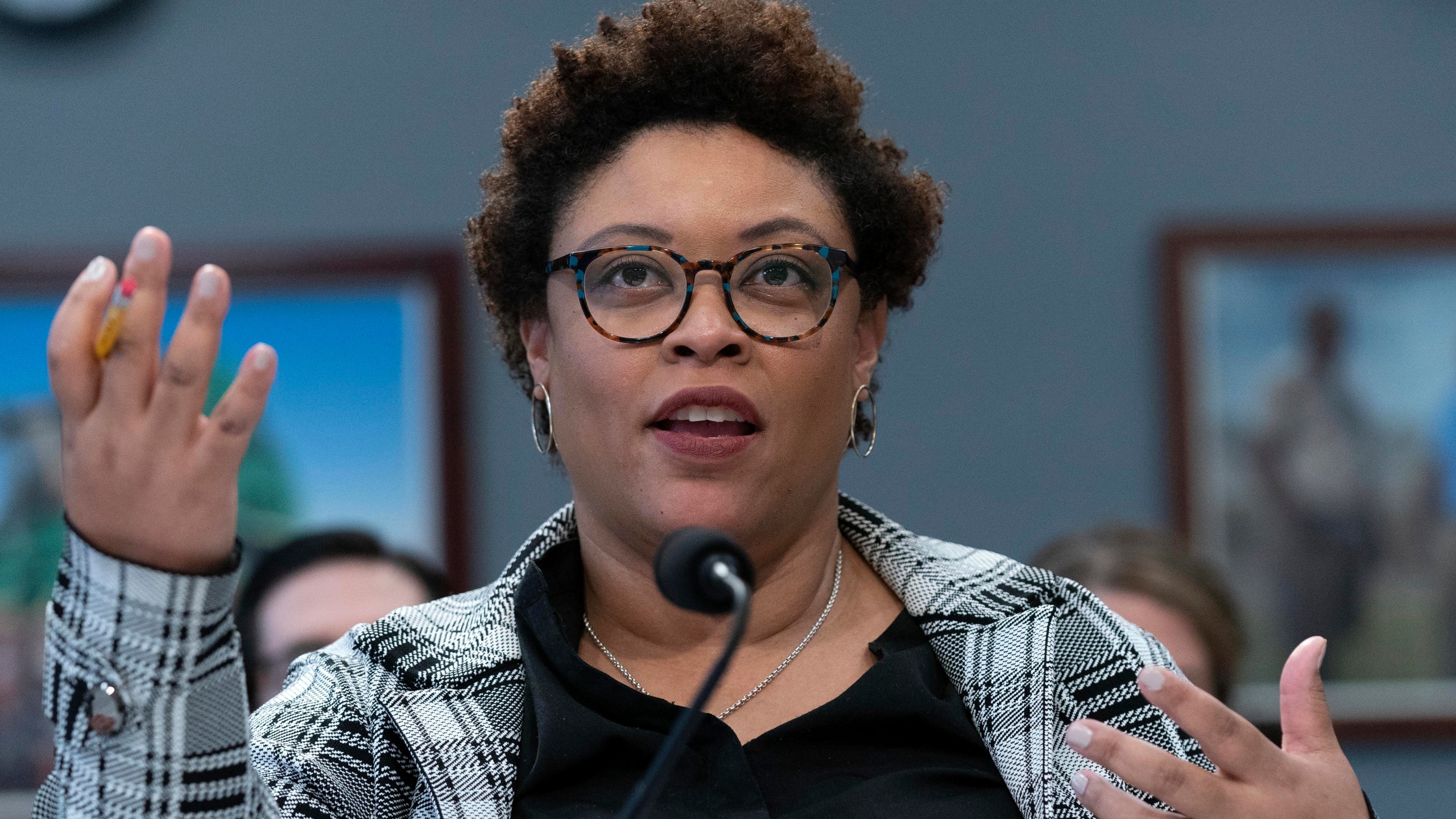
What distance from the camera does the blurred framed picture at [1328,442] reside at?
9.16 ft

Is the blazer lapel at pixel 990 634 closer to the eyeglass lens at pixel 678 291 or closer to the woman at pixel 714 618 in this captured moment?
the woman at pixel 714 618

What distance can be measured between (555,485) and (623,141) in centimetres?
139

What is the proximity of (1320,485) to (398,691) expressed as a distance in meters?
2.00

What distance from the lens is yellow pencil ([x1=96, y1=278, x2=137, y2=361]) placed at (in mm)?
971

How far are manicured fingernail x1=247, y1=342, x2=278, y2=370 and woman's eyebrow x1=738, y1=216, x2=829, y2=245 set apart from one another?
51 cm

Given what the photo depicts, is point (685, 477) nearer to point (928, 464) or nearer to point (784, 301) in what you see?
point (784, 301)

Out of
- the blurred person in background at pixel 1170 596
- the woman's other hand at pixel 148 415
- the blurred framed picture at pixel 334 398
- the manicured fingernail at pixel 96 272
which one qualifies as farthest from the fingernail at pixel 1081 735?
the blurred framed picture at pixel 334 398

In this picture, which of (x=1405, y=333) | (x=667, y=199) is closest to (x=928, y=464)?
(x=1405, y=333)

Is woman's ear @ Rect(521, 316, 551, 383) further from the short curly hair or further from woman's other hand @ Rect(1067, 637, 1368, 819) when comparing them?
woman's other hand @ Rect(1067, 637, 1368, 819)

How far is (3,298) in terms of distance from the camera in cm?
273

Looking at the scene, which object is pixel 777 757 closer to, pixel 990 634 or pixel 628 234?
pixel 990 634

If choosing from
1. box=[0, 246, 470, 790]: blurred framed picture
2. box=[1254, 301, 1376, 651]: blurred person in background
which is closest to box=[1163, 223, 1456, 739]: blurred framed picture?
box=[1254, 301, 1376, 651]: blurred person in background

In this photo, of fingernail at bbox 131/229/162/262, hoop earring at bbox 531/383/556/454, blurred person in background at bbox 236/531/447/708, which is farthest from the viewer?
blurred person in background at bbox 236/531/447/708

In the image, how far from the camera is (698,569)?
3.51ft
